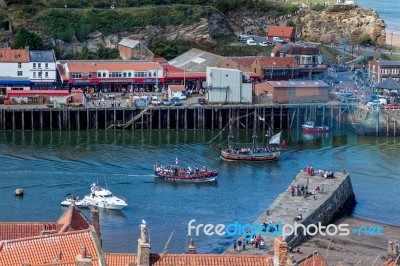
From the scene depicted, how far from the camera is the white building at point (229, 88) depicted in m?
89.5

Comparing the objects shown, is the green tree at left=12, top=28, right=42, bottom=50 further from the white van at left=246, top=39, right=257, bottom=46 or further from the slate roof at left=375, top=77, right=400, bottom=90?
the slate roof at left=375, top=77, right=400, bottom=90

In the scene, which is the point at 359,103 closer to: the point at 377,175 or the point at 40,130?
the point at 377,175

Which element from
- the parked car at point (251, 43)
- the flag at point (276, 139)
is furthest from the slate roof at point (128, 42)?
the flag at point (276, 139)

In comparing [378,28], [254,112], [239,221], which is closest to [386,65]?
[254,112]

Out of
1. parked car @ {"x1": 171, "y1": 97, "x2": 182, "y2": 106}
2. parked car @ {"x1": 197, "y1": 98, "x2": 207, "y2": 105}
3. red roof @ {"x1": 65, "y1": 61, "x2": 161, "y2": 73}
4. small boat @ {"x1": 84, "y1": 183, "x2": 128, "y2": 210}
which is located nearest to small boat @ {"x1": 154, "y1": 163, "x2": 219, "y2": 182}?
small boat @ {"x1": 84, "y1": 183, "x2": 128, "y2": 210}

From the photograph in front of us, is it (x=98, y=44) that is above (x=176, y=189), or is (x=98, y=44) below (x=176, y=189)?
above

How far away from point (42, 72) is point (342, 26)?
49.1 m

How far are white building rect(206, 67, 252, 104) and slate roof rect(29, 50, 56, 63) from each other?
14.9 m

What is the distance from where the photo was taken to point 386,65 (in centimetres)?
10138

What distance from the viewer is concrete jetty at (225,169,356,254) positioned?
50.3 m

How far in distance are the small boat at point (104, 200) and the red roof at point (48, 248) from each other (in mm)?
28463

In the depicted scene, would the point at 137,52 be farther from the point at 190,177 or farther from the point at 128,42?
the point at 190,177

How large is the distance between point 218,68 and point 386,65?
19.3 meters

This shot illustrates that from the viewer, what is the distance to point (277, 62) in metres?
99.3
